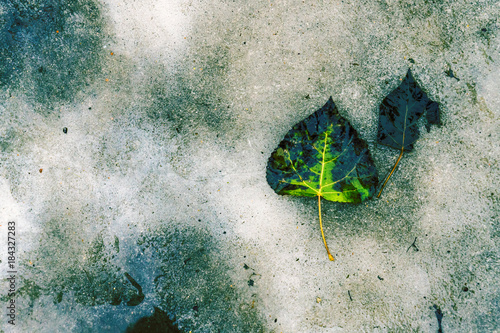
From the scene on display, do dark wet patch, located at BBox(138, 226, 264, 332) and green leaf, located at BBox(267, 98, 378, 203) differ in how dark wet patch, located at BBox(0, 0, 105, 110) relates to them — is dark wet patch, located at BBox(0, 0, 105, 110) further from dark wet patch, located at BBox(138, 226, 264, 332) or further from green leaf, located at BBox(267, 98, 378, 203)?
green leaf, located at BBox(267, 98, 378, 203)

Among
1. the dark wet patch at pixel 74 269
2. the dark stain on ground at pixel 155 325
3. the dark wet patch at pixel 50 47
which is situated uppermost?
the dark wet patch at pixel 50 47

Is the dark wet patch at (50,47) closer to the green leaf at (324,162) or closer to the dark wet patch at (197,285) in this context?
the dark wet patch at (197,285)

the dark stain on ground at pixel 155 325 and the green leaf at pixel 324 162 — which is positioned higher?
the green leaf at pixel 324 162

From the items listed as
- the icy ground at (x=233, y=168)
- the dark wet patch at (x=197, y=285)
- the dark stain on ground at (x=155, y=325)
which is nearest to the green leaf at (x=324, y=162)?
the icy ground at (x=233, y=168)

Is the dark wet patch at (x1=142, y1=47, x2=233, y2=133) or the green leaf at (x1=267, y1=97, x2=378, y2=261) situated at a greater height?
the dark wet patch at (x1=142, y1=47, x2=233, y2=133)

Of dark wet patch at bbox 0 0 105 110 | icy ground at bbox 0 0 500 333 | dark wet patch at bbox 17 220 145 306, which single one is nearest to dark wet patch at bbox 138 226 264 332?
icy ground at bbox 0 0 500 333

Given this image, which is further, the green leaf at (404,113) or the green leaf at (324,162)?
the green leaf at (404,113)

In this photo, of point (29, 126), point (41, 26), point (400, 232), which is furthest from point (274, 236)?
point (41, 26)

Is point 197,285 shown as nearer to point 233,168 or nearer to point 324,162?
point 233,168

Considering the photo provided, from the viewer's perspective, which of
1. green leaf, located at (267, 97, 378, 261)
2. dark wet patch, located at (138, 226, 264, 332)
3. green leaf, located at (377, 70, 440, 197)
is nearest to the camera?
green leaf, located at (267, 97, 378, 261)
